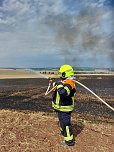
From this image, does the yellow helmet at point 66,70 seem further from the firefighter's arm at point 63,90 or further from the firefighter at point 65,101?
the firefighter's arm at point 63,90

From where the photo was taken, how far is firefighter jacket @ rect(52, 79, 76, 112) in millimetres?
9797

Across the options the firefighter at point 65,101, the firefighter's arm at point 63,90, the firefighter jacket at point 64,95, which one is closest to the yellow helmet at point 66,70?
the firefighter at point 65,101

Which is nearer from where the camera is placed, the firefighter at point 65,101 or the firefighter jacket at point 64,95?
the firefighter jacket at point 64,95

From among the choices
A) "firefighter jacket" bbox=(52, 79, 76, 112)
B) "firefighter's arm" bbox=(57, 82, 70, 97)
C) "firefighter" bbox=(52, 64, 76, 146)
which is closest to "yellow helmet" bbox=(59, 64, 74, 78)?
"firefighter" bbox=(52, 64, 76, 146)

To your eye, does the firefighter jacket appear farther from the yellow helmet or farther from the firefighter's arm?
the yellow helmet

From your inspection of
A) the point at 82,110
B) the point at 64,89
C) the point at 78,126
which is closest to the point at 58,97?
the point at 64,89

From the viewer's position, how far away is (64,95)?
9.88 metres

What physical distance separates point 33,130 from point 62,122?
4.15 ft

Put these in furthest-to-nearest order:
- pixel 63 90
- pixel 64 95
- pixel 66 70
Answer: pixel 66 70 → pixel 64 95 → pixel 63 90

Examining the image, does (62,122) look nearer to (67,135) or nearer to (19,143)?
(67,135)

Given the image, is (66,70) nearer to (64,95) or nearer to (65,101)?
(64,95)

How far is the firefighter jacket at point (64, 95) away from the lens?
9.80 meters

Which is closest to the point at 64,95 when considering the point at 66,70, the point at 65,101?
the point at 65,101

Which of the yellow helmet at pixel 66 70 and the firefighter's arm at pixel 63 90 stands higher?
the yellow helmet at pixel 66 70
